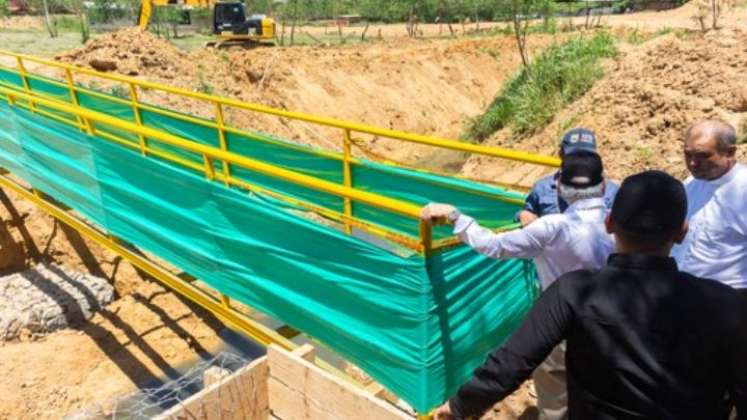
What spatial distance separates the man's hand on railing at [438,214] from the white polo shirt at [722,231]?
1.41 m

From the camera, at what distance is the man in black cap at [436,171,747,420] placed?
1.65 metres

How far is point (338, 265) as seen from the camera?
9.76 feet

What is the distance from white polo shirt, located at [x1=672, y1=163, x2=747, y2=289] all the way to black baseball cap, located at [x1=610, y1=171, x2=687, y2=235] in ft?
4.66

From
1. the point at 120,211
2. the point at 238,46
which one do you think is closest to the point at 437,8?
the point at 238,46

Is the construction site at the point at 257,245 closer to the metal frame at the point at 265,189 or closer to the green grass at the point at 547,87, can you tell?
the metal frame at the point at 265,189

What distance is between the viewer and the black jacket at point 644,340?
1649 millimetres

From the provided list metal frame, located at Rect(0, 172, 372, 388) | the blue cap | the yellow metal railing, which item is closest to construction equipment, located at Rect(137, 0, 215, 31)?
the yellow metal railing

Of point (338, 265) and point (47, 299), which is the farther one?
point (47, 299)

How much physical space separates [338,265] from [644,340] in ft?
5.29

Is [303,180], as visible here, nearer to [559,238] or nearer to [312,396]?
[312,396]

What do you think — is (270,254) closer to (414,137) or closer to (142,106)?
(414,137)

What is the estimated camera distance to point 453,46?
2500cm

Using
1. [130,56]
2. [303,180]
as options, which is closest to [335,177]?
[303,180]

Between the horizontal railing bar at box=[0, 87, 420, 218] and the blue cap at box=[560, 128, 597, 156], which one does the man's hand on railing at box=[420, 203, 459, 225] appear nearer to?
the horizontal railing bar at box=[0, 87, 420, 218]
